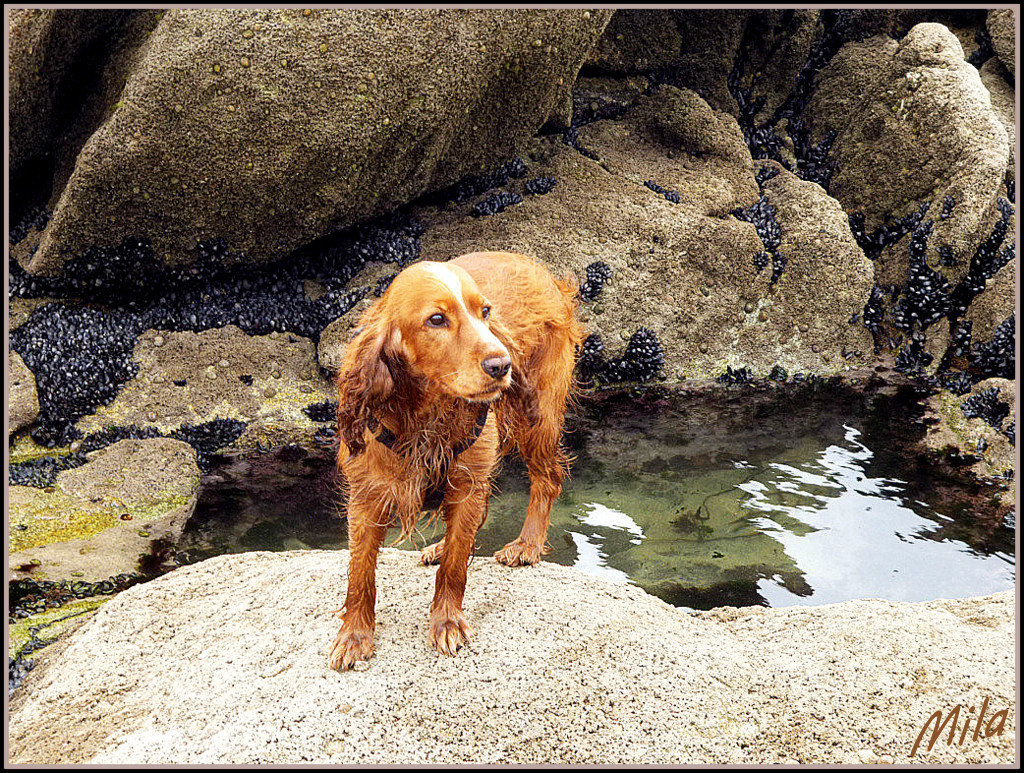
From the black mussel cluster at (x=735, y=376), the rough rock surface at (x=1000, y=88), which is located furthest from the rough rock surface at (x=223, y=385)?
the rough rock surface at (x=1000, y=88)

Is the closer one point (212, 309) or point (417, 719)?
point (417, 719)

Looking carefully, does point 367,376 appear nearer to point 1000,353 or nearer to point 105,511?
point 105,511

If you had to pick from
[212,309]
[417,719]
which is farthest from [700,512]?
[212,309]

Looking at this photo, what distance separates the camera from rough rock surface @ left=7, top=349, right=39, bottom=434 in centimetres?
724

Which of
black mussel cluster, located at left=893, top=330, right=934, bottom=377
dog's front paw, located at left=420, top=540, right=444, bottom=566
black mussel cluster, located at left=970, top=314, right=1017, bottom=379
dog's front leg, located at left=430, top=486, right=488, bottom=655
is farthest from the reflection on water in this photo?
dog's front leg, located at left=430, top=486, right=488, bottom=655

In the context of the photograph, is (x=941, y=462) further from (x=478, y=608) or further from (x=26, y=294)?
(x=26, y=294)

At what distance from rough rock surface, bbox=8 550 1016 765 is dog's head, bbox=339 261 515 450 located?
144cm

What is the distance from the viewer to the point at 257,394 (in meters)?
8.07

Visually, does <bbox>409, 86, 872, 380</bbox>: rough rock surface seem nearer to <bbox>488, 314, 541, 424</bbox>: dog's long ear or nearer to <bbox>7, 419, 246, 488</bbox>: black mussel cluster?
<bbox>7, 419, 246, 488</bbox>: black mussel cluster

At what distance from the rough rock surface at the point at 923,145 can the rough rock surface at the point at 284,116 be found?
4.04m

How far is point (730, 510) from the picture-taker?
6.95m

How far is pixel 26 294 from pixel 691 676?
7.29m

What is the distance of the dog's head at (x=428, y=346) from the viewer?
3.34 metres

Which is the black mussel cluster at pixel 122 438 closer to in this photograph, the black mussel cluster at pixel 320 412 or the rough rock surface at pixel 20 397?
the rough rock surface at pixel 20 397
